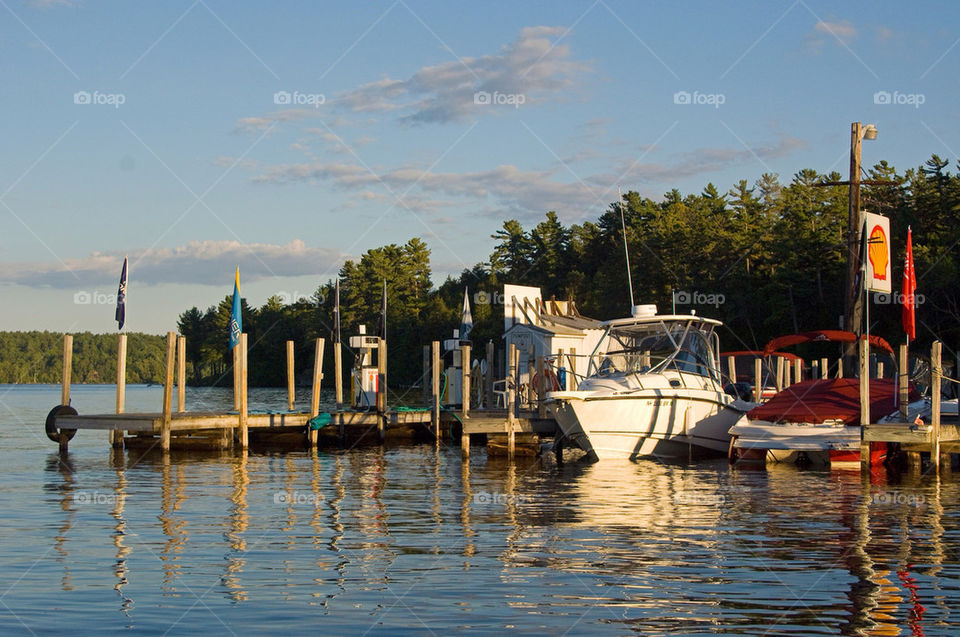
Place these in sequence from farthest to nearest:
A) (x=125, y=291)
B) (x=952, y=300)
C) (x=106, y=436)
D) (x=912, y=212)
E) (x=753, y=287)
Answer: (x=753, y=287) < (x=912, y=212) < (x=952, y=300) < (x=106, y=436) < (x=125, y=291)

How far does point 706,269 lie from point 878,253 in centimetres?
3689

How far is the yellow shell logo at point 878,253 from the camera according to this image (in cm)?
2986

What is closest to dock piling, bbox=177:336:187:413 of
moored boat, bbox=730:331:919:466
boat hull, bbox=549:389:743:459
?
boat hull, bbox=549:389:743:459

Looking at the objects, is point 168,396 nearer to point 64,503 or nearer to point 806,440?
point 64,503

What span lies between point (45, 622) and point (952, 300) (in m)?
47.6

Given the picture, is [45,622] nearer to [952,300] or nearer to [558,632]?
[558,632]

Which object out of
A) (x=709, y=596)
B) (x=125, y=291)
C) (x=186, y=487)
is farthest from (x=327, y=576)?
(x=125, y=291)

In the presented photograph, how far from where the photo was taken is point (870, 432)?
21562 mm

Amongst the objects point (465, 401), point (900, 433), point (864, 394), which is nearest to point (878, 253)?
point (864, 394)

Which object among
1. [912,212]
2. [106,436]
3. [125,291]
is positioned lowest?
[106,436]

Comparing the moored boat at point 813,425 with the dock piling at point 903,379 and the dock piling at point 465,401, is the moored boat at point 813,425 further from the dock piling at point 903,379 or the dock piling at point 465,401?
the dock piling at point 465,401

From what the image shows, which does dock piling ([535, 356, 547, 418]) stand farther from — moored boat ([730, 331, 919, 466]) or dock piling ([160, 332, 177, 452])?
dock piling ([160, 332, 177, 452])

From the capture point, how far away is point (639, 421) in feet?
84.3

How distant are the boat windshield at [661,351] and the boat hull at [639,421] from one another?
3.38ft
